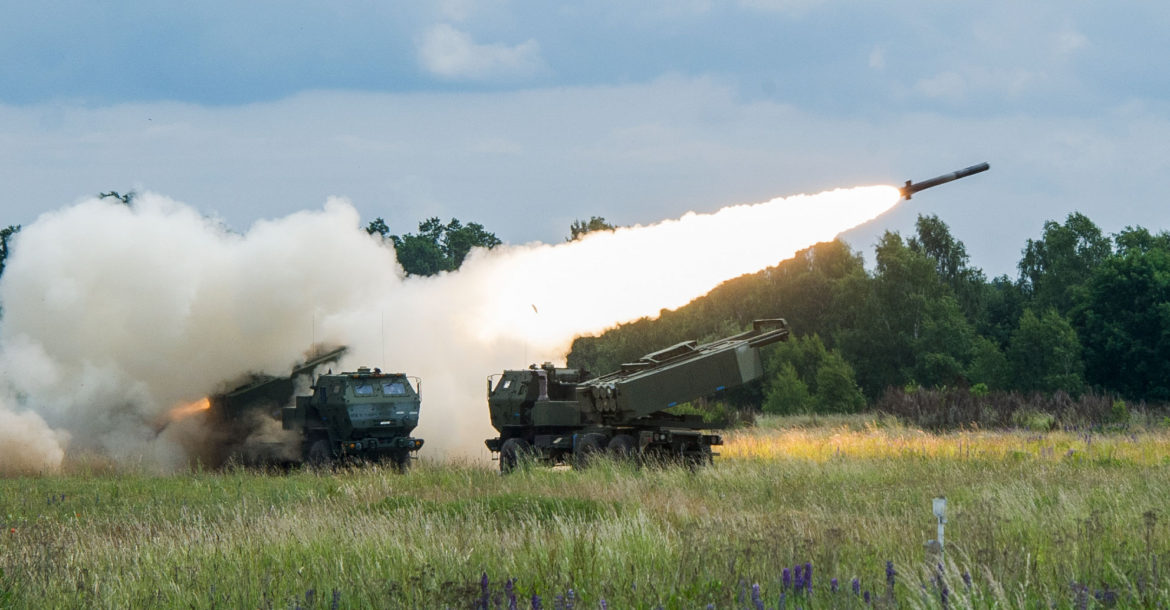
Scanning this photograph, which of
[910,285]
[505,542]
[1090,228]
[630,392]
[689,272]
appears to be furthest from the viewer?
[1090,228]

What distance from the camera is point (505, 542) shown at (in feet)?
33.4

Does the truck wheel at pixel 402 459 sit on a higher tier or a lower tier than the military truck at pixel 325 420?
lower

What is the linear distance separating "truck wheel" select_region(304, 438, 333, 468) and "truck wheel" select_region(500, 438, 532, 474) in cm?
415

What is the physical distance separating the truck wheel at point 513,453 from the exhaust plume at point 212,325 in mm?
3835

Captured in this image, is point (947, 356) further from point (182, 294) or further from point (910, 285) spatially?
point (182, 294)

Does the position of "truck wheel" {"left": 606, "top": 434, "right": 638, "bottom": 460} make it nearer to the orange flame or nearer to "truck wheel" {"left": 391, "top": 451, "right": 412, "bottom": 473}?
"truck wheel" {"left": 391, "top": 451, "right": 412, "bottom": 473}

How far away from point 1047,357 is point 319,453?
39.3m

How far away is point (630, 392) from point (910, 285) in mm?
48614

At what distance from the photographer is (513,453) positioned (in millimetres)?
24125

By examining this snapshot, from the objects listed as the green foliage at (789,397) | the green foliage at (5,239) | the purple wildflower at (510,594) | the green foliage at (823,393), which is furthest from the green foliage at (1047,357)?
the green foliage at (5,239)

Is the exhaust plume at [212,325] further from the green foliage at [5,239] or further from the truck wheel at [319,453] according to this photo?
the green foliage at [5,239]

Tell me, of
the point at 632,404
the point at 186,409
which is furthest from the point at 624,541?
the point at 186,409

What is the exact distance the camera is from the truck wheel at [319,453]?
25594 mm

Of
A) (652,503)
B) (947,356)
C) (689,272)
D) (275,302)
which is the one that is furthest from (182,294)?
(947,356)
